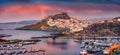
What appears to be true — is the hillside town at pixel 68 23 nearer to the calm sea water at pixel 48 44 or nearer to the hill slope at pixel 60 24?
the hill slope at pixel 60 24

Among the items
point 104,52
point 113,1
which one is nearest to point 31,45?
point 104,52

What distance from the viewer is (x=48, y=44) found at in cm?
563

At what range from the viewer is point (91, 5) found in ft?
19.3

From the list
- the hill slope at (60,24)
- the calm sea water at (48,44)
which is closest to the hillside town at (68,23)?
the hill slope at (60,24)

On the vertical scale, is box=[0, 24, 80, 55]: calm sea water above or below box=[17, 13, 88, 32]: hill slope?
below

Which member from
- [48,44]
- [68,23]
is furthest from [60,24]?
[48,44]

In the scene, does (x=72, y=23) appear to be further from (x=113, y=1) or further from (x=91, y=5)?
(x=113, y=1)

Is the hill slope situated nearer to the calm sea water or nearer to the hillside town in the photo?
the hillside town

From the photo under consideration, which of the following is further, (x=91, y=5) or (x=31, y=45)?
(x=91, y=5)

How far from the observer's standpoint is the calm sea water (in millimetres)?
5531

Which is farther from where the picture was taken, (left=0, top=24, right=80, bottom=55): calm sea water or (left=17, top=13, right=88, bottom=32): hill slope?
(left=17, top=13, right=88, bottom=32): hill slope

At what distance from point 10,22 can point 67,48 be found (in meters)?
1.02

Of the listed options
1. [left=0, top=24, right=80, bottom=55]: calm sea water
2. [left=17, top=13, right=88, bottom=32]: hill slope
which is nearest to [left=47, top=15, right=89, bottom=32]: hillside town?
[left=17, top=13, right=88, bottom=32]: hill slope

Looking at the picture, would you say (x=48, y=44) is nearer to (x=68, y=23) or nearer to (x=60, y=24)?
(x=60, y=24)
